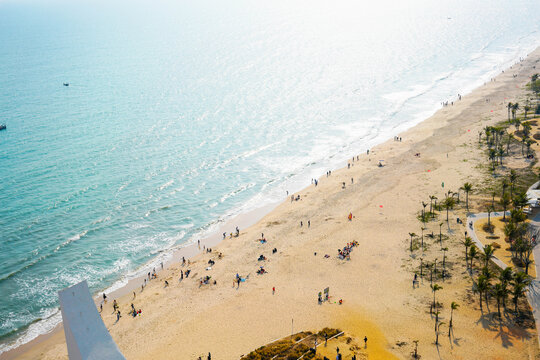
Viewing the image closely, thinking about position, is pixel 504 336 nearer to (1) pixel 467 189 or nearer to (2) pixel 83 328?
(1) pixel 467 189

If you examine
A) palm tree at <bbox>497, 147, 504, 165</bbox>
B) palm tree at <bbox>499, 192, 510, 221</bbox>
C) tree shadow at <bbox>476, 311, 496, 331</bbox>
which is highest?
palm tree at <bbox>497, 147, 504, 165</bbox>

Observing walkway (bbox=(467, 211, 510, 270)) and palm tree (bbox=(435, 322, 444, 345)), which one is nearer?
palm tree (bbox=(435, 322, 444, 345))

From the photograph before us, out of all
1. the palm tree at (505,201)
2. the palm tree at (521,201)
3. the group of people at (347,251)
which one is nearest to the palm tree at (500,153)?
the palm tree at (505,201)

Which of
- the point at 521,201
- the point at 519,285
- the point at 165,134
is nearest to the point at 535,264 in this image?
the point at 519,285

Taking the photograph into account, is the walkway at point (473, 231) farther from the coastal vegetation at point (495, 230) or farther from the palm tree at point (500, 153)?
the palm tree at point (500, 153)

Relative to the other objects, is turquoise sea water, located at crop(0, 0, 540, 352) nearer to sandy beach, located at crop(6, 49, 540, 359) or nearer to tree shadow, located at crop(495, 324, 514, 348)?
sandy beach, located at crop(6, 49, 540, 359)

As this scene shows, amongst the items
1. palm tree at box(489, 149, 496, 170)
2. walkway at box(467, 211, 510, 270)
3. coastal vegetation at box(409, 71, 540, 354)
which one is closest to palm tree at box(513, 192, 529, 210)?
coastal vegetation at box(409, 71, 540, 354)

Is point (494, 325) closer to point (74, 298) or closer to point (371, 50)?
point (74, 298)
